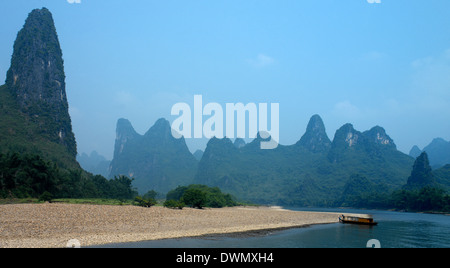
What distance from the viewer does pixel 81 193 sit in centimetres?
5875

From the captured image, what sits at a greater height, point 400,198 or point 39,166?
point 39,166

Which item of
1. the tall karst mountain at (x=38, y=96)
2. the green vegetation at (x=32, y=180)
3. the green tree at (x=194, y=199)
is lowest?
the green tree at (x=194, y=199)

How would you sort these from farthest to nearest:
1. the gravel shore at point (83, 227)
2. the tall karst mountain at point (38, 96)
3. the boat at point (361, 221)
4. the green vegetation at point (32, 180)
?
1. the tall karst mountain at point (38, 96)
2. the green vegetation at point (32, 180)
3. the boat at point (361, 221)
4. the gravel shore at point (83, 227)

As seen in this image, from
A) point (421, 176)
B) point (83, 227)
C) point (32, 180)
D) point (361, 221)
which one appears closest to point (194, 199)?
point (32, 180)

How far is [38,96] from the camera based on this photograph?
10338cm

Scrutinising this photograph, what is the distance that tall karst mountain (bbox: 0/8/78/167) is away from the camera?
88375 millimetres

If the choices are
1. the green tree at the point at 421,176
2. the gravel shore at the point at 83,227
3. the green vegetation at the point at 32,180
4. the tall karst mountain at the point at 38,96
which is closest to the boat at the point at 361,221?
the gravel shore at the point at 83,227

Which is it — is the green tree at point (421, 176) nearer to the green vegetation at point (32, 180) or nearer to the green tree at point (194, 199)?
the green tree at point (194, 199)

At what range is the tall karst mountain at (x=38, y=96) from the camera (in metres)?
88.4

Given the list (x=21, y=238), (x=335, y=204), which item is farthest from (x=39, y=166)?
(x=335, y=204)

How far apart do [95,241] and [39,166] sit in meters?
36.7

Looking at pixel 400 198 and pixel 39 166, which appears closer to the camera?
pixel 39 166
